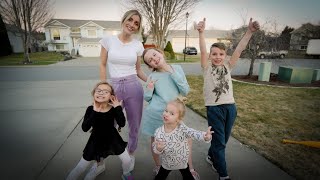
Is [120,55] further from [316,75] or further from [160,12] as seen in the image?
[160,12]

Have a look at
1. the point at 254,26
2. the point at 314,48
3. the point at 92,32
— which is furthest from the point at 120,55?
the point at 92,32

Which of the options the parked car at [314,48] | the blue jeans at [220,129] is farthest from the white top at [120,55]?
the parked car at [314,48]

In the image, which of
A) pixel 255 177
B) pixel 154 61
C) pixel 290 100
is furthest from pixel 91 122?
pixel 290 100

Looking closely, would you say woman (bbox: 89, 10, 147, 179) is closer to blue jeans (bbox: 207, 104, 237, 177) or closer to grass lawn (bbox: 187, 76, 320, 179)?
blue jeans (bbox: 207, 104, 237, 177)

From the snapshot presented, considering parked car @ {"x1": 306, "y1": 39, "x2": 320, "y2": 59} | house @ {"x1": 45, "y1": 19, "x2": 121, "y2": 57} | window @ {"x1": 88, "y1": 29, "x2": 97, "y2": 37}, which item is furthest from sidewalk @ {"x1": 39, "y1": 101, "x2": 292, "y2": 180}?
window @ {"x1": 88, "y1": 29, "x2": 97, "y2": 37}

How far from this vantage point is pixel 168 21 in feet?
67.8

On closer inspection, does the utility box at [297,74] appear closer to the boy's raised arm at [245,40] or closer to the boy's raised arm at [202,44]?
the boy's raised arm at [245,40]

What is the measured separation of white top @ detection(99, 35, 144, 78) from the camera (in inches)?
103

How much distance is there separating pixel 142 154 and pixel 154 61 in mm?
1466

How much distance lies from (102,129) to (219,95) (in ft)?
4.19

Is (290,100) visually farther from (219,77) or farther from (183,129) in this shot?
(183,129)

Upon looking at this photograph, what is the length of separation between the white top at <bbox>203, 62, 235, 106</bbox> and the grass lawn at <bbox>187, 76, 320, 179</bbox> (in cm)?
122

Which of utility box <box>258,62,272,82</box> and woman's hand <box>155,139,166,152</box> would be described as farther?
utility box <box>258,62,272,82</box>

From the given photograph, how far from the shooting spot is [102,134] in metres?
2.34
